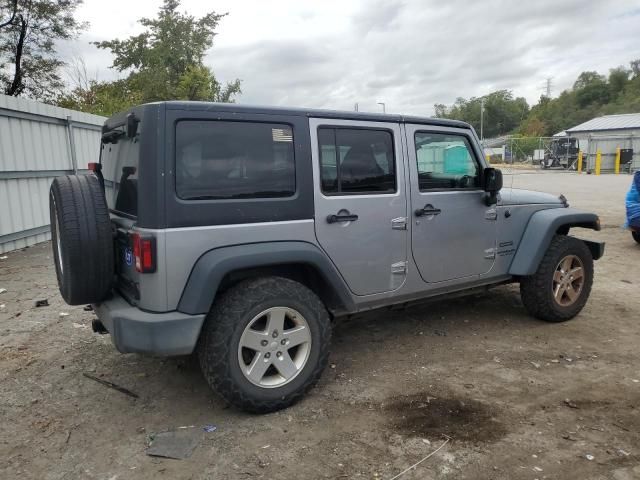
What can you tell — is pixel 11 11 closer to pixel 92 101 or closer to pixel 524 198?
pixel 92 101

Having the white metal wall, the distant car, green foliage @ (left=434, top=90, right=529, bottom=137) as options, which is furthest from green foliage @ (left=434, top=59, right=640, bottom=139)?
the distant car

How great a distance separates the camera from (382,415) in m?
3.16

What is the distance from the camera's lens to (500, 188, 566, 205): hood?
449cm

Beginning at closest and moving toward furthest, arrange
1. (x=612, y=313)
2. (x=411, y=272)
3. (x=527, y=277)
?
(x=411, y=272)
(x=527, y=277)
(x=612, y=313)

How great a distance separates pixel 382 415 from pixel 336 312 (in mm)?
753

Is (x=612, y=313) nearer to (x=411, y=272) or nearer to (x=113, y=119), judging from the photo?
(x=411, y=272)

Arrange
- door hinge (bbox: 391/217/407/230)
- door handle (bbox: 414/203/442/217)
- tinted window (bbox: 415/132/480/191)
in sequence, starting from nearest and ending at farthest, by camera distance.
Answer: door hinge (bbox: 391/217/407/230) < door handle (bbox: 414/203/442/217) < tinted window (bbox: 415/132/480/191)

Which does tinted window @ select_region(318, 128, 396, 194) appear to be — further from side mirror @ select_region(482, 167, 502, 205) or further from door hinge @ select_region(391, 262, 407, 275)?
side mirror @ select_region(482, 167, 502, 205)

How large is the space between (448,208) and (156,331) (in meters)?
2.42

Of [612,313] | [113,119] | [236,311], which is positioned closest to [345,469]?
[236,311]

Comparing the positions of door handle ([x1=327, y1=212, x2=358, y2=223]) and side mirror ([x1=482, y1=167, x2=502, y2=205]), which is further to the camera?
side mirror ([x1=482, y1=167, x2=502, y2=205])

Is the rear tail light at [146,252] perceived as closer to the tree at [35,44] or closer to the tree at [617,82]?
the tree at [35,44]

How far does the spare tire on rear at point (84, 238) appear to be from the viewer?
2.95 meters

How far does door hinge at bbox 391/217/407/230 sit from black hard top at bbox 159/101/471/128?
75 cm
